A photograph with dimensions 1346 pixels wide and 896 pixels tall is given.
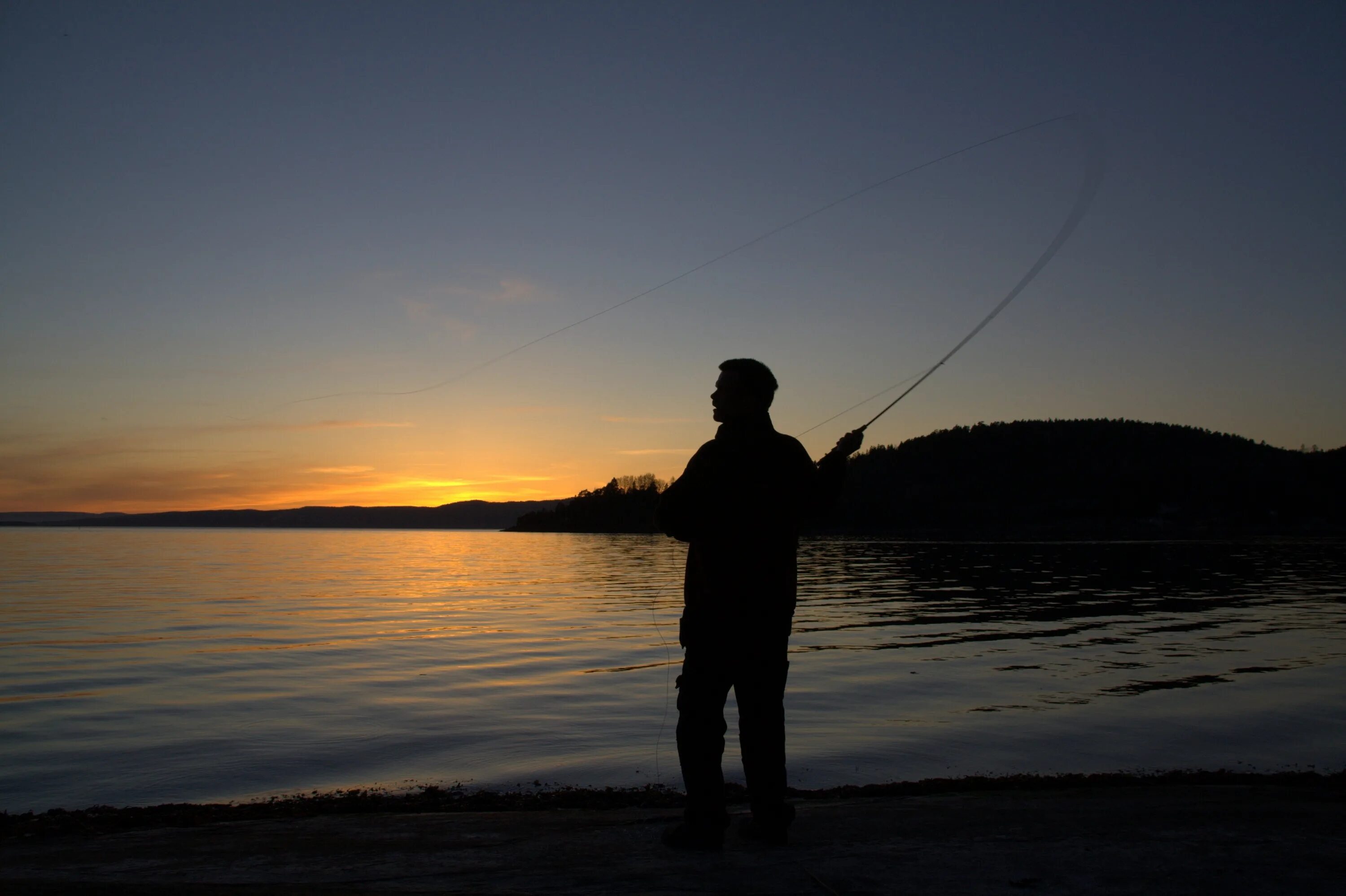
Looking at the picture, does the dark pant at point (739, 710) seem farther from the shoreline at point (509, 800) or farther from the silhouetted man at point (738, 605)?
the shoreline at point (509, 800)

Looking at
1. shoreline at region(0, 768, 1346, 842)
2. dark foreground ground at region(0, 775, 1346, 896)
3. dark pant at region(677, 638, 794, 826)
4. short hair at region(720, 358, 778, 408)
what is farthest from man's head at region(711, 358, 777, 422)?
shoreline at region(0, 768, 1346, 842)

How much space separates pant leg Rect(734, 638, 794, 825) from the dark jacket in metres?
0.11

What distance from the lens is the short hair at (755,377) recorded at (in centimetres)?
485

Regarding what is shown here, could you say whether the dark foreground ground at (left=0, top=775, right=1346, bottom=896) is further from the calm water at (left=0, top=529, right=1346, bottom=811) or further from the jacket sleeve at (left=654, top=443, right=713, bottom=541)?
the calm water at (left=0, top=529, right=1346, bottom=811)

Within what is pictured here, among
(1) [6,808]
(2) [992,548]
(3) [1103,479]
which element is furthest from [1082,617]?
(3) [1103,479]

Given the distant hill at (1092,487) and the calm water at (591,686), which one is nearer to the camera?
the calm water at (591,686)

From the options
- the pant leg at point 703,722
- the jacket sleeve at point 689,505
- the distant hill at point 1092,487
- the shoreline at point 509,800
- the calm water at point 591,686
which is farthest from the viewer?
the distant hill at point 1092,487

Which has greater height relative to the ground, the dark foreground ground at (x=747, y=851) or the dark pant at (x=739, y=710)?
the dark pant at (x=739, y=710)

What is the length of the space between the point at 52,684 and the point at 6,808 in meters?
7.47

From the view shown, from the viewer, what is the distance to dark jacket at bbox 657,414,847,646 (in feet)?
15.1

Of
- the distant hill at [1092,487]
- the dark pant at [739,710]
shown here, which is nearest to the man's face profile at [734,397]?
the dark pant at [739,710]

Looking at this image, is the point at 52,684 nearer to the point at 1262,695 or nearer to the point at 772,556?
the point at 772,556

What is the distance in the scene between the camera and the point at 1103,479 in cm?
15538

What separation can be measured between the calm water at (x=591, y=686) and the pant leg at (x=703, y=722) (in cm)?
377
